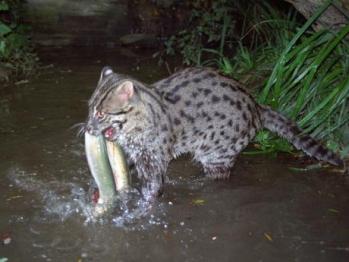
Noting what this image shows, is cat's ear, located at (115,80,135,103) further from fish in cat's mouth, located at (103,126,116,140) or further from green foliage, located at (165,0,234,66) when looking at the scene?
green foliage, located at (165,0,234,66)

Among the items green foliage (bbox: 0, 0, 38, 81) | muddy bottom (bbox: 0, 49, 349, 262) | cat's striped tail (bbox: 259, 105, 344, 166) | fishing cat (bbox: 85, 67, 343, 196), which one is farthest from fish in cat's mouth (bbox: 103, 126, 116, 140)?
green foliage (bbox: 0, 0, 38, 81)

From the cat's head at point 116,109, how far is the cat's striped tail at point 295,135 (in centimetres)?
153

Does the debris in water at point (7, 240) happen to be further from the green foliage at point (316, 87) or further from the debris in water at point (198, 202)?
the green foliage at point (316, 87)

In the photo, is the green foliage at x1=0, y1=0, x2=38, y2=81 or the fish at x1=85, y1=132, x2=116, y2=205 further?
the green foliage at x1=0, y1=0, x2=38, y2=81

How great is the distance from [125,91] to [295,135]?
2.00 m

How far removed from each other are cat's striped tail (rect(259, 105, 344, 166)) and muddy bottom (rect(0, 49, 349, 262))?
1.03ft

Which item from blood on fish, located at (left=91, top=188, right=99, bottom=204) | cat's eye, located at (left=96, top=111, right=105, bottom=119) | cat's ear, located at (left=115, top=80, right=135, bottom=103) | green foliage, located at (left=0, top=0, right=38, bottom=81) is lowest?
green foliage, located at (left=0, top=0, right=38, bottom=81)

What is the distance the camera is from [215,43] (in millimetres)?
11617

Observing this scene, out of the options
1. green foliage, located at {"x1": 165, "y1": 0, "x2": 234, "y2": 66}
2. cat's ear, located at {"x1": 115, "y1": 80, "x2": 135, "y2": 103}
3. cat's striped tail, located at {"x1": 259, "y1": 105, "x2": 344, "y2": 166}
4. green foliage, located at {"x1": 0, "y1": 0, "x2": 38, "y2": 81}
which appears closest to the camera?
cat's ear, located at {"x1": 115, "y1": 80, "x2": 135, "y2": 103}

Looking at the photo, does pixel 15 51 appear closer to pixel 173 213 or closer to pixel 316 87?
pixel 316 87

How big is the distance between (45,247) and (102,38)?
813cm

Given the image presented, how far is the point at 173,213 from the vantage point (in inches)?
229

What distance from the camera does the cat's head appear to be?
561 cm

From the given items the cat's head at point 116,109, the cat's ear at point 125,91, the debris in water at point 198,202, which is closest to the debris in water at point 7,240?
the cat's head at point 116,109
